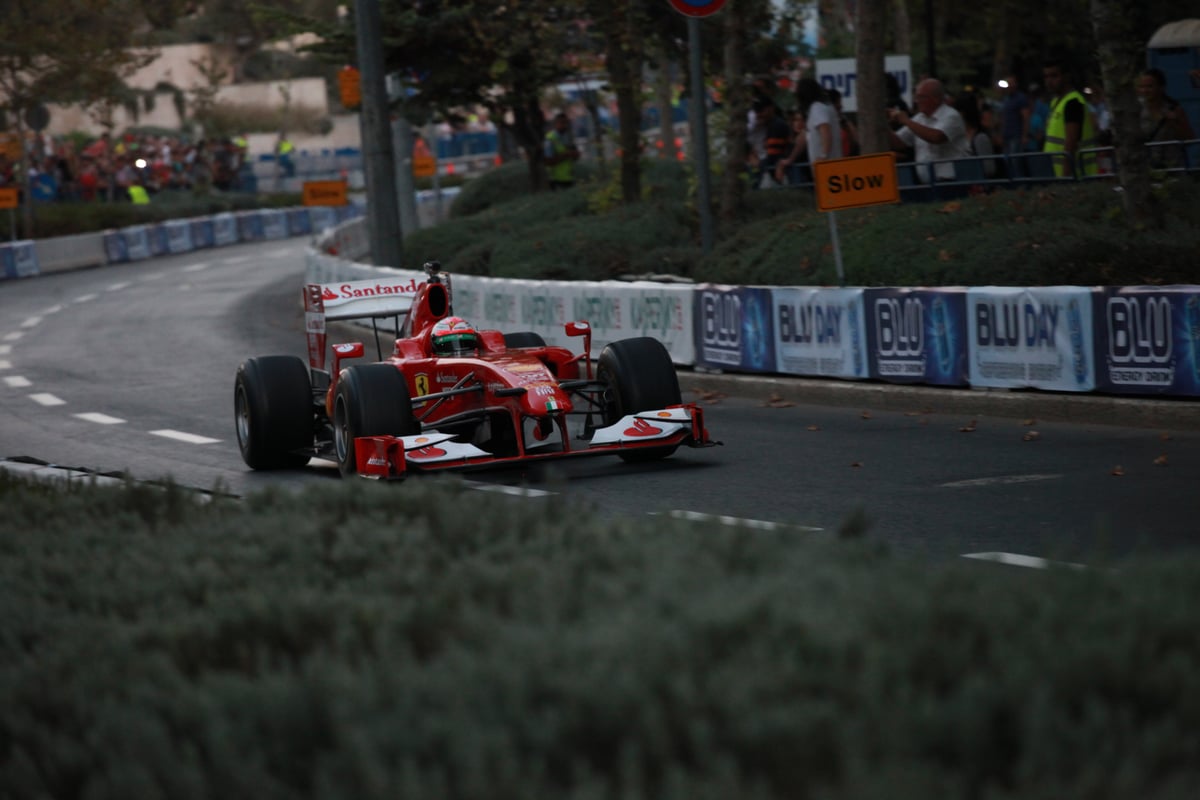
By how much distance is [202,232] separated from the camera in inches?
1991

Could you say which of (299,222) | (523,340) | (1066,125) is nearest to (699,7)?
(523,340)

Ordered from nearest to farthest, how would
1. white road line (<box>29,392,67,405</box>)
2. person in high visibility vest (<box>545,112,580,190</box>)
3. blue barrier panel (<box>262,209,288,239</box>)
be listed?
white road line (<box>29,392,67,405</box>) → person in high visibility vest (<box>545,112,580,190</box>) → blue barrier panel (<box>262,209,288,239</box>)

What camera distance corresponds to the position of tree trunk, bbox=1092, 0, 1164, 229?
14422mm

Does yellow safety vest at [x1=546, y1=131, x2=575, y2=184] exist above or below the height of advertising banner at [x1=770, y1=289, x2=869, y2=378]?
above

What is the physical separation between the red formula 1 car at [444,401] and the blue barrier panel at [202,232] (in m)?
38.0

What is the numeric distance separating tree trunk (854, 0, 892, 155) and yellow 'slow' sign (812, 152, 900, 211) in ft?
13.0

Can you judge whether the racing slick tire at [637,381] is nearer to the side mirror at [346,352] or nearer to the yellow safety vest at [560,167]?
the side mirror at [346,352]

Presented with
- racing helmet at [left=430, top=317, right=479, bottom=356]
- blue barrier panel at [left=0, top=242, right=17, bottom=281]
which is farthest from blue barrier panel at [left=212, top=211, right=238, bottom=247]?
racing helmet at [left=430, top=317, right=479, bottom=356]

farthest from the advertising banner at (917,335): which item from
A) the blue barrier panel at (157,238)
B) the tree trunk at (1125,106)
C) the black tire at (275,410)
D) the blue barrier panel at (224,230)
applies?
the blue barrier panel at (224,230)

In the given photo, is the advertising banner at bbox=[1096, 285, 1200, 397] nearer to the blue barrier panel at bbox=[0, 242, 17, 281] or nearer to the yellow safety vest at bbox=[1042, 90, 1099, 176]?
the yellow safety vest at bbox=[1042, 90, 1099, 176]

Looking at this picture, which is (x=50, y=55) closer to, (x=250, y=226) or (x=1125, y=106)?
(x=250, y=226)

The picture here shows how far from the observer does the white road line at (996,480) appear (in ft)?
33.2

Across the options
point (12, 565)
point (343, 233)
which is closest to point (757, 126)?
point (343, 233)

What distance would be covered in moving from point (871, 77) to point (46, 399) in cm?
905
